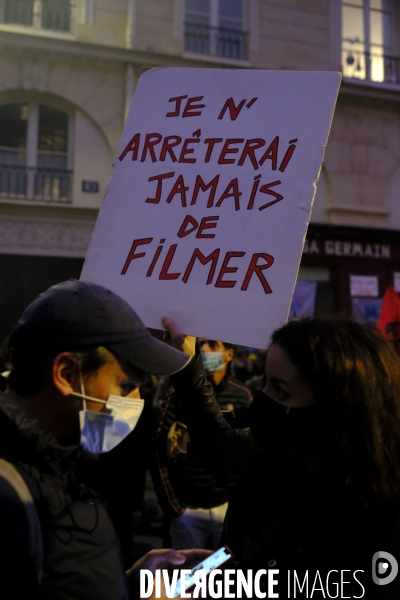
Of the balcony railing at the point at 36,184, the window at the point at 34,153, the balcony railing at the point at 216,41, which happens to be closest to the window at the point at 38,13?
the window at the point at 34,153

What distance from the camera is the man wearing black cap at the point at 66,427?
1.04 m

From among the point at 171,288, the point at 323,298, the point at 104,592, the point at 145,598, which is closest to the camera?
the point at 104,592

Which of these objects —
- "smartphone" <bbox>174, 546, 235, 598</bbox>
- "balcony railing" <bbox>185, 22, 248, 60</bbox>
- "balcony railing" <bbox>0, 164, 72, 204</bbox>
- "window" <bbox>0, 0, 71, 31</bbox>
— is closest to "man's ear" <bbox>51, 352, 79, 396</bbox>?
"smartphone" <bbox>174, 546, 235, 598</bbox>

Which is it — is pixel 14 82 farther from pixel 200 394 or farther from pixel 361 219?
pixel 200 394

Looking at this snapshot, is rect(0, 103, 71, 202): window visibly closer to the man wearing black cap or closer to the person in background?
the person in background

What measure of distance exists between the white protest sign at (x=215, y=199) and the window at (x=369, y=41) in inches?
434

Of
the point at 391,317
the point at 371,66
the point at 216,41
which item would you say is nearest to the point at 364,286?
the point at 371,66

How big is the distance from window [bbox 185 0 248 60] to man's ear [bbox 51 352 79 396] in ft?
36.5

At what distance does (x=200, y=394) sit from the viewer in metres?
1.91

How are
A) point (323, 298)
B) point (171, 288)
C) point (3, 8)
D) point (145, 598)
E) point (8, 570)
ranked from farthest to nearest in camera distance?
1. point (323, 298)
2. point (3, 8)
3. point (171, 288)
4. point (145, 598)
5. point (8, 570)

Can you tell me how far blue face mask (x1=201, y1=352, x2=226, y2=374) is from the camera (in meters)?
3.39

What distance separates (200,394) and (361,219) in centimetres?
1080

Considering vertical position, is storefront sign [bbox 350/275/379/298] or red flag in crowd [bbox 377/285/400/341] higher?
storefront sign [bbox 350/275/379/298]

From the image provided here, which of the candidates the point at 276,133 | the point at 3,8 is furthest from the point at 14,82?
the point at 276,133
